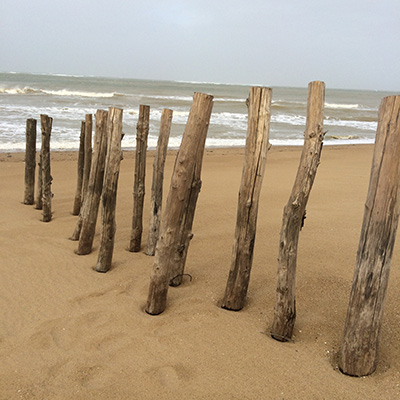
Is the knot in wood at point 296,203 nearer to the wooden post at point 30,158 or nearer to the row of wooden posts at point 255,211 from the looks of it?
the row of wooden posts at point 255,211

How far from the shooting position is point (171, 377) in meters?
2.75

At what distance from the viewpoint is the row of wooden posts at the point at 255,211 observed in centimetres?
262

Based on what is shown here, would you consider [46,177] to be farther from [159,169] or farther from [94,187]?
[159,169]

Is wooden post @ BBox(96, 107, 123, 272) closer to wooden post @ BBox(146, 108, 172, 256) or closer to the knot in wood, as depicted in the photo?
wooden post @ BBox(146, 108, 172, 256)

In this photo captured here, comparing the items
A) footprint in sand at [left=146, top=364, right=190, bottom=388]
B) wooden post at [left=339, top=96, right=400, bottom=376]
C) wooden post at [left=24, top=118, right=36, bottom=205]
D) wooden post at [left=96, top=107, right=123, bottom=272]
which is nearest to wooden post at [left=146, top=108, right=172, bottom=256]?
wooden post at [left=96, top=107, right=123, bottom=272]

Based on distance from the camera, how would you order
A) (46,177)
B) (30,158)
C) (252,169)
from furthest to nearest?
1. (30,158)
2. (46,177)
3. (252,169)

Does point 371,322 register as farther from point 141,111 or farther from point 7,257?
point 7,257

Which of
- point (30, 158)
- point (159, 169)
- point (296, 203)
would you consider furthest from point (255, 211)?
point (30, 158)

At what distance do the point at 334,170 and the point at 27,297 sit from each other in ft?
25.6

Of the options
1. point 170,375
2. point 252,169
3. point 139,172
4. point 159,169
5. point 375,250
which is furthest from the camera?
point 139,172

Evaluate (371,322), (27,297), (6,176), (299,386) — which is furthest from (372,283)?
(6,176)

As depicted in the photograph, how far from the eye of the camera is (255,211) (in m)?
3.35

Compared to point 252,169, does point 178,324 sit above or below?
below

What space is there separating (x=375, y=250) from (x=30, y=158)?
537 cm
